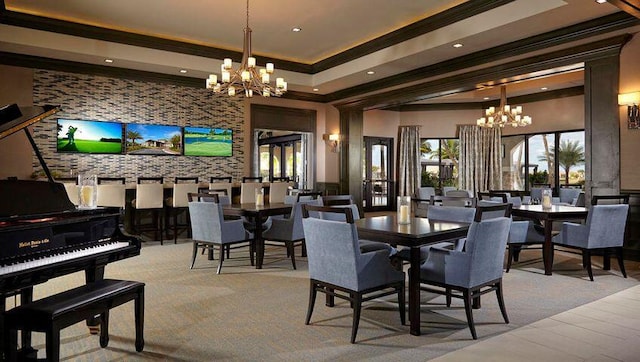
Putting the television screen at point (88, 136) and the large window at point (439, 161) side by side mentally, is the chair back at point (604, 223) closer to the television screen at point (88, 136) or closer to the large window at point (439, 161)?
the television screen at point (88, 136)

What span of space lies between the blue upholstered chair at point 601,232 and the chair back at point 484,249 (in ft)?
7.15

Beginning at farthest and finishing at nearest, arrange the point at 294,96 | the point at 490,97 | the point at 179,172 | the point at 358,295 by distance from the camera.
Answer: the point at 490,97
the point at 294,96
the point at 179,172
the point at 358,295

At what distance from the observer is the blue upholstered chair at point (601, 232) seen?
15.1ft

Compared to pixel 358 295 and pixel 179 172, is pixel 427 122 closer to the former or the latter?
pixel 179 172

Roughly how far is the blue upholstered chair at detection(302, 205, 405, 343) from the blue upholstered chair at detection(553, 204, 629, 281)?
276 cm

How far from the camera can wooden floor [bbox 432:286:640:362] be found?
8.71 ft

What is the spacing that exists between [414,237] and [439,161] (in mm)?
10242

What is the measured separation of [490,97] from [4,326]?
35.9 feet

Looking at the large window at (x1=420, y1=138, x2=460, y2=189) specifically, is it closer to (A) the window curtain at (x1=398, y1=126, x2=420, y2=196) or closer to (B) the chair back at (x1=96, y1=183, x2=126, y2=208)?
(A) the window curtain at (x1=398, y1=126, x2=420, y2=196)

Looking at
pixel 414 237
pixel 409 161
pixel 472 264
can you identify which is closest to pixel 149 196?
pixel 414 237

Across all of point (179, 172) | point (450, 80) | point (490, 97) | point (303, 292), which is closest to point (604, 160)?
point (450, 80)

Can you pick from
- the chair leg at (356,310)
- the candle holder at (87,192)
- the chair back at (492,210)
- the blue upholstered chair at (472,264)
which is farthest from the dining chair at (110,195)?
the chair back at (492,210)

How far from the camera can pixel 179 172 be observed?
28.5 ft

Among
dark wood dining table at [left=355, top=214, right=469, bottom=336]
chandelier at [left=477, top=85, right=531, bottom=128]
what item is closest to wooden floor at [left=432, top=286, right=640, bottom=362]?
dark wood dining table at [left=355, top=214, right=469, bottom=336]
